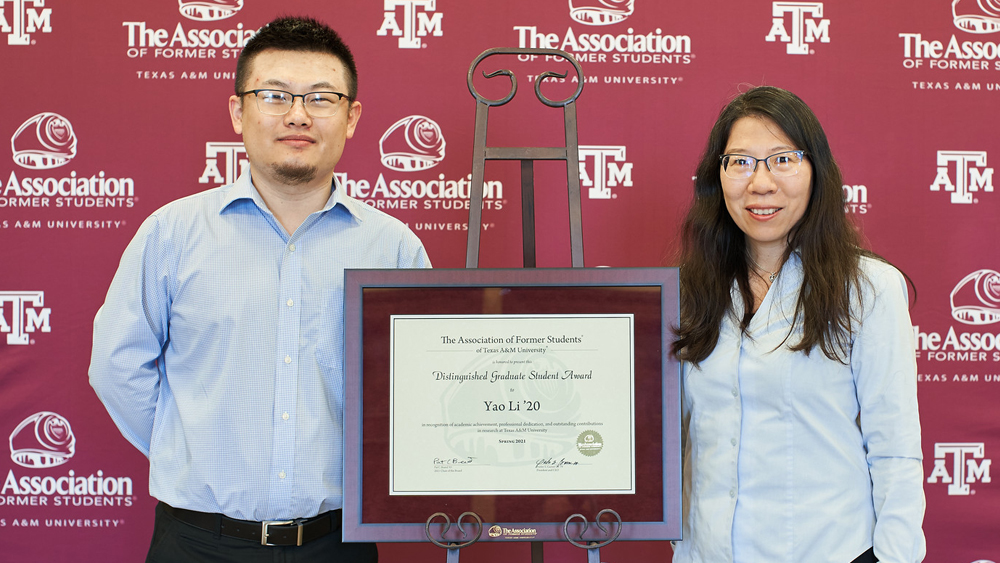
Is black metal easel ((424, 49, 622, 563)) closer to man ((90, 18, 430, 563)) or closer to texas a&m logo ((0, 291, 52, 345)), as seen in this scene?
man ((90, 18, 430, 563))

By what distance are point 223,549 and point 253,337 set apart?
465 millimetres

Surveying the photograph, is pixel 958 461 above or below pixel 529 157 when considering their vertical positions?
below

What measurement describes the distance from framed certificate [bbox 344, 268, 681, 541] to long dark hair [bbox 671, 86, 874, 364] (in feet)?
0.42

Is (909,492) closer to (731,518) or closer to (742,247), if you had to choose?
(731,518)

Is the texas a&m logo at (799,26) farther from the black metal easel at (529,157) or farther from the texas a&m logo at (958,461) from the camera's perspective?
the texas a&m logo at (958,461)

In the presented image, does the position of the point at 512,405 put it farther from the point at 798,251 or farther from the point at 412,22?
the point at 412,22

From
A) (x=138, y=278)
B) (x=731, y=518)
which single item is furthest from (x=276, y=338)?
(x=731, y=518)

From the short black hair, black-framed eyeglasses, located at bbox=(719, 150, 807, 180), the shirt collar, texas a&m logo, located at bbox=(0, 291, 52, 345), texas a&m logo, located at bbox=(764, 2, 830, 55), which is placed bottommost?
texas a&m logo, located at bbox=(0, 291, 52, 345)

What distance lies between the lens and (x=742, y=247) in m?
1.69

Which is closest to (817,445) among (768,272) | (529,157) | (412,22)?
(768,272)

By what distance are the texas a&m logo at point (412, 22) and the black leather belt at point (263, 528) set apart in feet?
5.12

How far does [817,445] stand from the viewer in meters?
1.48

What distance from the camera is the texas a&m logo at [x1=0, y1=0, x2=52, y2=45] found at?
2418 millimetres

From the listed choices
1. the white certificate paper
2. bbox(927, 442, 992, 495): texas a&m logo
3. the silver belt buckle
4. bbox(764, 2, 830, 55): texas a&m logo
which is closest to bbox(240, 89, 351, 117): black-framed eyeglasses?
the white certificate paper
